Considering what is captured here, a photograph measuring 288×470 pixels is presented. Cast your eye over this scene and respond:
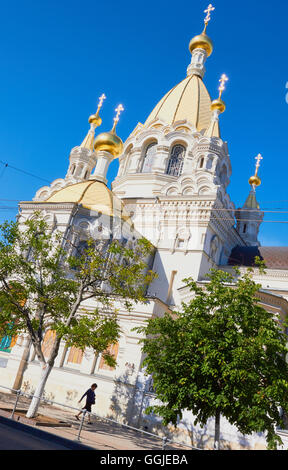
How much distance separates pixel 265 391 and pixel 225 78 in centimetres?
2866

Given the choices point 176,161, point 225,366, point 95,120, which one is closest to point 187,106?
point 176,161

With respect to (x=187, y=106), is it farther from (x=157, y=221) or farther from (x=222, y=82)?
(x=157, y=221)

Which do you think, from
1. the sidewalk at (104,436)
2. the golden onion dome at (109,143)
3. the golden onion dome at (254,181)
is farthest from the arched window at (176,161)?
the sidewalk at (104,436)

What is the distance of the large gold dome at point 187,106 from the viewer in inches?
1251

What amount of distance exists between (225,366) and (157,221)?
17.2 meters

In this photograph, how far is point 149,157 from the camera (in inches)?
1241

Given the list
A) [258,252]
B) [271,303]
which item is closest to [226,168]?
[258,252]

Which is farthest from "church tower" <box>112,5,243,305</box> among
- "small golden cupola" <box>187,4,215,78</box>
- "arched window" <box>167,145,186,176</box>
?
"small golden cupola" <box>187,4,215,78</box>

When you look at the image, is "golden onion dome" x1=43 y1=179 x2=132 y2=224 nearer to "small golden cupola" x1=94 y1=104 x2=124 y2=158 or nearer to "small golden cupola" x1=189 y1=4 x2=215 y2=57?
"small golden cupola" x1=94 y1=104 x2=124 y2=158

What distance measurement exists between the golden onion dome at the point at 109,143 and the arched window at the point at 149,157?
3.05 meters

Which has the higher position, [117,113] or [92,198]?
[117,113]

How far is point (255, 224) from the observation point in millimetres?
34188

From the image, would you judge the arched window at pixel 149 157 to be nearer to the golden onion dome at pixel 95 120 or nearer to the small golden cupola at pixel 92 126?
the small golden cupola at pixel 92 126
